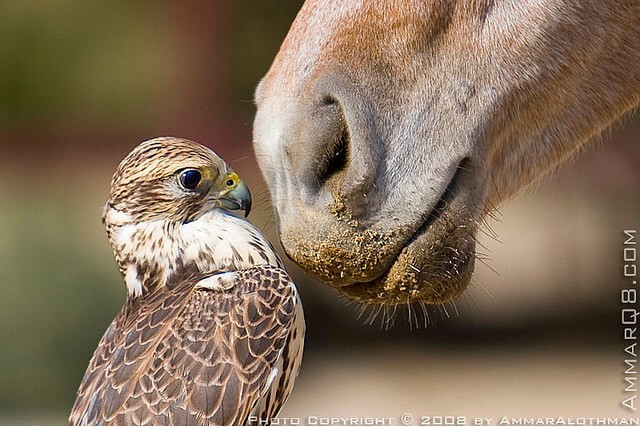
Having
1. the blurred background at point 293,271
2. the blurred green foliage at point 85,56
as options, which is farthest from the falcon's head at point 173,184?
the blurred green foliage at point 85,56

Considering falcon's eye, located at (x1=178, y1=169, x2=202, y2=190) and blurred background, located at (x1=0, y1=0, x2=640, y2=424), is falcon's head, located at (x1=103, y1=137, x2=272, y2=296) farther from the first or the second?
blurred background, located at (x1=0, y1=0, x2=640, y2=424)

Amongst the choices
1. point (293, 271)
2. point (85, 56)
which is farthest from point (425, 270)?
point (85, 56)

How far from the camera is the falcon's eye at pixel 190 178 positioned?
1.09m

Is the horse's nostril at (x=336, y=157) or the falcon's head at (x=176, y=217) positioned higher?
the horse's nostril at (x=336, y=157)

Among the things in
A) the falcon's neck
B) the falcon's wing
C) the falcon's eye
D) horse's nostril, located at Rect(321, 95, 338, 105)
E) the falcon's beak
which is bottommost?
the falcon's wing

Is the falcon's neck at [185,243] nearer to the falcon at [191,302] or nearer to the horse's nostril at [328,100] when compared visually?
the falcon at [191,302]

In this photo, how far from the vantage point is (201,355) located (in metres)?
1.14

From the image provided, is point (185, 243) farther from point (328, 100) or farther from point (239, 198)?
point (328, 100)

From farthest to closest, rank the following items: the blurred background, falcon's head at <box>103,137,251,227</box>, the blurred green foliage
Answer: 1. the blurred green foliage
2. the blurred background
3. falcon's head at <box>103,137,251,227</box>

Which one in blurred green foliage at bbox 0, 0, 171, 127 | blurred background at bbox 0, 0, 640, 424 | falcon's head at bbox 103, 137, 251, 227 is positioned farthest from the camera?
blurred green foliage at bbox 0, 0, 171, 127

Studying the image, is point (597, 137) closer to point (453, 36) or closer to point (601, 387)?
point (453, 36)

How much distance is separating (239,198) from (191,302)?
13 cm

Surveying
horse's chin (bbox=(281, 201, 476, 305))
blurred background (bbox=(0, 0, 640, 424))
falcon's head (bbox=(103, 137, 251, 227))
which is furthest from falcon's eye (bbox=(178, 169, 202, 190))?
blurred background (bbox=(0, 0, 640, 424))

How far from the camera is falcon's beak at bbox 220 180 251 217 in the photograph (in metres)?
1.09
